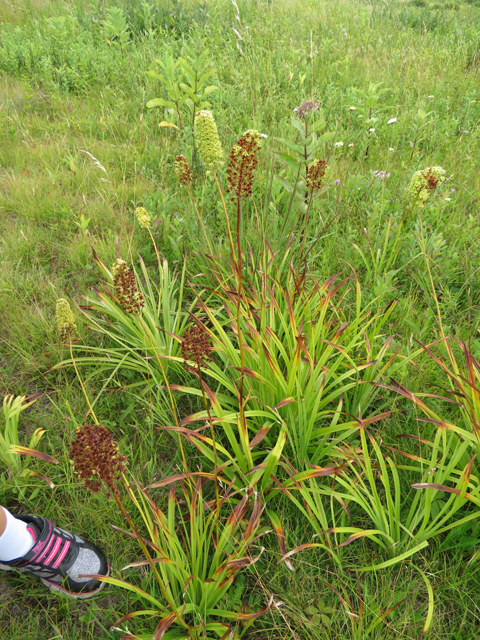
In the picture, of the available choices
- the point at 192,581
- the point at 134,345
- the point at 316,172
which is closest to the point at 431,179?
the point at 316,172

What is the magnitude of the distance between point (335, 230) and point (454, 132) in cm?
206

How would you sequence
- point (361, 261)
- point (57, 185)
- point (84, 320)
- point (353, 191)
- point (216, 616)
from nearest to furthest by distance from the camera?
point (216, 616), point (84, 320), point (361, 261), point (353, 191), point (57, 185)

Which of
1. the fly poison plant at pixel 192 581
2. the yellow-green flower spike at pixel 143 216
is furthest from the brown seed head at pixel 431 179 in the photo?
the fly poison plant at pixel 192 581

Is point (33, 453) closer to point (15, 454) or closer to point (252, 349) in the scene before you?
point (15, 454)

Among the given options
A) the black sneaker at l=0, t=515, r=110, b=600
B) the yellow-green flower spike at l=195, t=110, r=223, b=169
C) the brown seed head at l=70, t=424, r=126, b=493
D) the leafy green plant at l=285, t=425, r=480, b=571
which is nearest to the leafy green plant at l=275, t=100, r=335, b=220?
the yellow-green flower spike at l=195, t=110, r=223, b=169

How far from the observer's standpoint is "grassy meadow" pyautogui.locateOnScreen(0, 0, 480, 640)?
4.69 ft

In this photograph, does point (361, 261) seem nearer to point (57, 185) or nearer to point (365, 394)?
point (365, 394)

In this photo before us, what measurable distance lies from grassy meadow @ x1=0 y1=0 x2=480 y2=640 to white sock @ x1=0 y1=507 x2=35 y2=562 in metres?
0.18

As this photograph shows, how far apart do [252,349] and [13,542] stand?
1.18 meters

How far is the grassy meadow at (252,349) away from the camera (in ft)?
4.69

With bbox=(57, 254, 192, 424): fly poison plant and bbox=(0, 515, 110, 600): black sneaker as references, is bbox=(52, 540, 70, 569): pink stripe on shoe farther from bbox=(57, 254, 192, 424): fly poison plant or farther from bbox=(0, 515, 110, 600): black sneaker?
bbox=(57, 254, 192, 424): fly poison plant

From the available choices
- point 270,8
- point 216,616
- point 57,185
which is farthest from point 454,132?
point 270,8

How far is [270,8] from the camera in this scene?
6.65 meters

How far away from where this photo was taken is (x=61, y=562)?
1477 mm
